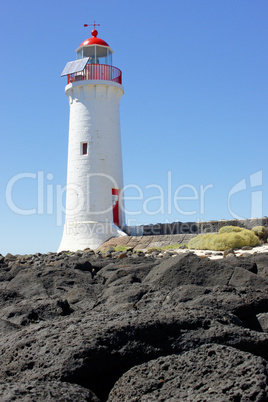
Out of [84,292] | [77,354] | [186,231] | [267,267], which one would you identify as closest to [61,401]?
[77,354]

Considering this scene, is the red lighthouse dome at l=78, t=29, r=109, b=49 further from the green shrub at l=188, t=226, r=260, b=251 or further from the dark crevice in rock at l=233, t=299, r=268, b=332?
the dark crevice in rock at l=233, t=299, r=268, b=332

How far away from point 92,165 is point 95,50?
4.86m

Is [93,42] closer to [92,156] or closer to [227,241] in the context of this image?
[92,156]

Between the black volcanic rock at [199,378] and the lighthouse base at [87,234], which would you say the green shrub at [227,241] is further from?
the black volcanic rock at [199,378]

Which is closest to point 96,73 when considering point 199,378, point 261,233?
point 261,233

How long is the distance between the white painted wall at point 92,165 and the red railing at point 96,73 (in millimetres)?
401

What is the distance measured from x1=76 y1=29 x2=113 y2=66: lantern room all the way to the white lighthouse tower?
0.27 metres

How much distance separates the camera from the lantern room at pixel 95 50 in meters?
20.4

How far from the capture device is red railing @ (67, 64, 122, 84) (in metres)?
19.8

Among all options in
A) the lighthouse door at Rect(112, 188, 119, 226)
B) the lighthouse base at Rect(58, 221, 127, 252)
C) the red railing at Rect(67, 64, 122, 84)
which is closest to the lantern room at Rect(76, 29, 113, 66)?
the red railing at Rect(67, 64, 122, 84)

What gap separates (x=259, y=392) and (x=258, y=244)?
12.4 m

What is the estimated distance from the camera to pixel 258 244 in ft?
48.4

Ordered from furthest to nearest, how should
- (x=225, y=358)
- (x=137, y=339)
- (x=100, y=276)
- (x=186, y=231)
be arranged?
1. (x=186, y=231)
2. (x=100, y=276)
3. (x=137, y=339)
4. (x=225, y=358)

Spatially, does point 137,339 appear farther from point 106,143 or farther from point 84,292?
point 106,143
